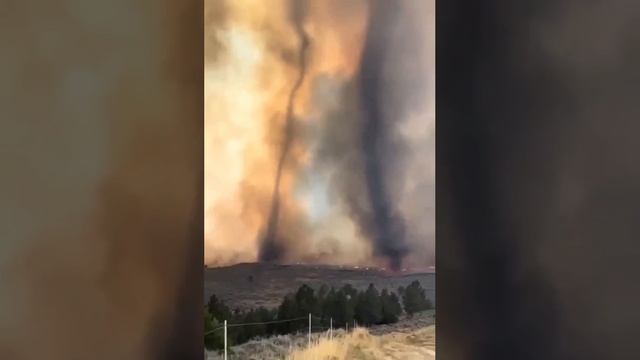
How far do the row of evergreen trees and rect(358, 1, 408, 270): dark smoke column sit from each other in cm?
12

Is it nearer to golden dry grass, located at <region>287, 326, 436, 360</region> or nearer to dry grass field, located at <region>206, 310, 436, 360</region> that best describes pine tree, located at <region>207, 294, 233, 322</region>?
dry grass field, located at <region>206, 310, 436, 360</region>

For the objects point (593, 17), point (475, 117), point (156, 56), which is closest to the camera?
point (593, 17)

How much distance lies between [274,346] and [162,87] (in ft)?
3.09

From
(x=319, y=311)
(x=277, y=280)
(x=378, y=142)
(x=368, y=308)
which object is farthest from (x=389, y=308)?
(x=378, y=142)

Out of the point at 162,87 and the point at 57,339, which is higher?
the point at 162,87

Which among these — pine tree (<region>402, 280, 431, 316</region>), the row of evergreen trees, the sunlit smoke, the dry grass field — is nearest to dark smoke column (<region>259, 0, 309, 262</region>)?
the sunlit smoke

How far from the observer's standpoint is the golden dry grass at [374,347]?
6.66ft

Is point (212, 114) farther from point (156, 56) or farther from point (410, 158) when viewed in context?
point (410, 158)

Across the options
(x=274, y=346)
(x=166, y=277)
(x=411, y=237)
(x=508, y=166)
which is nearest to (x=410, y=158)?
(x=411, y=237)

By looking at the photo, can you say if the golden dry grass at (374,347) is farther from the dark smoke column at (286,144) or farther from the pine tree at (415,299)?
the dark smoke column at (286,144)

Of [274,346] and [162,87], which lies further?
[274,346]

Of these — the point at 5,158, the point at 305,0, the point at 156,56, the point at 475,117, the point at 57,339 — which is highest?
the point at 305,0

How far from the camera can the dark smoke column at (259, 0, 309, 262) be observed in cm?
203

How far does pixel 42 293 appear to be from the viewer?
1168mm
